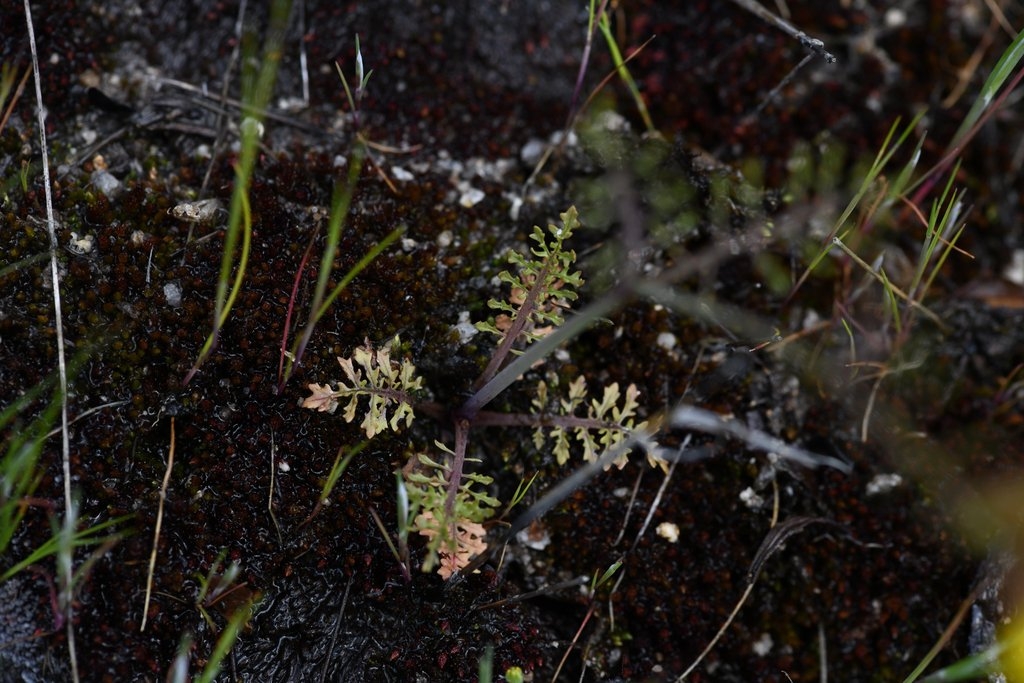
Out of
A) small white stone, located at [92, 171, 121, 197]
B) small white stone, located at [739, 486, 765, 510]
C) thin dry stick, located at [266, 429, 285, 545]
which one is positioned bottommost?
small white stone, located at [739, 486, 765, 510]

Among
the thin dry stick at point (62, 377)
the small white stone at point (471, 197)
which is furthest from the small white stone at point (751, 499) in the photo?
the thin dry stick at point (62, 377)

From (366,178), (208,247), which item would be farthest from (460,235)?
(208,247)

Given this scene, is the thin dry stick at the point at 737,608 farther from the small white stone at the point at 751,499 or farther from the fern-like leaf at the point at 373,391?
the fern-like leaf at the point at 373,391

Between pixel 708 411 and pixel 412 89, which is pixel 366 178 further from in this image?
pixel 708 411

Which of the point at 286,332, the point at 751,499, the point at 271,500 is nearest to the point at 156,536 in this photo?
the point at 271,500

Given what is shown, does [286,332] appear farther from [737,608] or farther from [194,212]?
[737,608]

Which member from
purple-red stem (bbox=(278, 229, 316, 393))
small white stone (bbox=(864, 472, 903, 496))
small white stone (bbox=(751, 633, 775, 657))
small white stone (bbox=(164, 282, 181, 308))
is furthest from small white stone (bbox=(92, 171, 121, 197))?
small white stone (bbox=(864, 472, 903, 496))

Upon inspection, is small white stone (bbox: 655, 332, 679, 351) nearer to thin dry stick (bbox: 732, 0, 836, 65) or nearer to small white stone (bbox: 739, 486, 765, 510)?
small white stone (bbox: 739, 486, 765, 510)

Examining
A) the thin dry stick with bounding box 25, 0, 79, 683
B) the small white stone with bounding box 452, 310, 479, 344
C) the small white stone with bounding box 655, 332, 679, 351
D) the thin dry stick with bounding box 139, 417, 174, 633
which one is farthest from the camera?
the small white stone with bounding box 655, 332, 679, 351
